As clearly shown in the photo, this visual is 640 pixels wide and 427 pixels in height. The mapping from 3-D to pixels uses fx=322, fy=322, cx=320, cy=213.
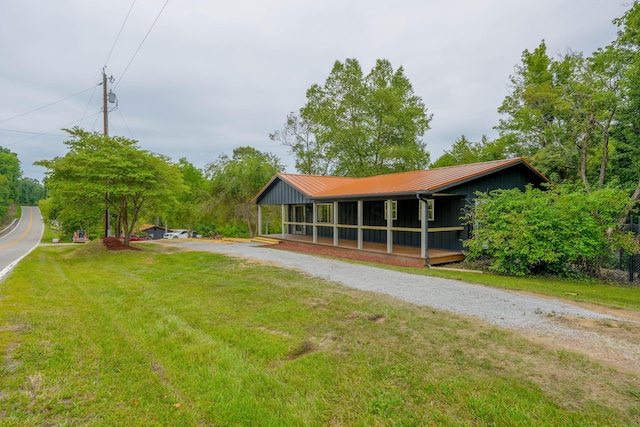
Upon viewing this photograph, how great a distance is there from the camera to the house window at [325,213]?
17.1 metres

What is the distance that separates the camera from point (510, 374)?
3.17m

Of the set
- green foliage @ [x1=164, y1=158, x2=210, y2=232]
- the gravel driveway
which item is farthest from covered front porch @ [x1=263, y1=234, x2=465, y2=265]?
green foliage @ [x1=164, y1=158, x2=210, y2=232]

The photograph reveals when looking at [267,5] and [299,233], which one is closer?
[267,5]

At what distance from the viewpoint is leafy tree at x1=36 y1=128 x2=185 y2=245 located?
1249cm

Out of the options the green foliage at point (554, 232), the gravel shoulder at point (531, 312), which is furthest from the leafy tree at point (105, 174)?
the green foliage at point (554, 232)

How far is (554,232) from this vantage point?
858cm

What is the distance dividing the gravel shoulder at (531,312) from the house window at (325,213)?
28.0ft

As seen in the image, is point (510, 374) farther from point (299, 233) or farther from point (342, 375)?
point (299, 233)

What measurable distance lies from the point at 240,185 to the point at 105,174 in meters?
13.6

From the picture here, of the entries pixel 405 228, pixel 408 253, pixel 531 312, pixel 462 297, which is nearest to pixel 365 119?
pixel 405 228

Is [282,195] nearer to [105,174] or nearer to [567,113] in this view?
[105,174]

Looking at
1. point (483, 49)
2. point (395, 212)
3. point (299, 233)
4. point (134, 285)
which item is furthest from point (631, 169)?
point (134, 285)

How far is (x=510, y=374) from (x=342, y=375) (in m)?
1.65

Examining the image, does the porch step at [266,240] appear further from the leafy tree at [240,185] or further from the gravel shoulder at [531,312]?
the gravel shoulder at [531,312]
